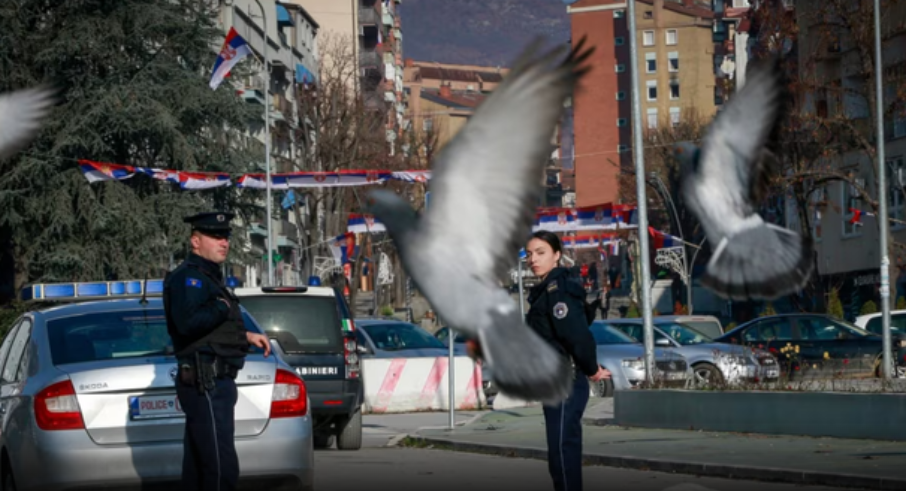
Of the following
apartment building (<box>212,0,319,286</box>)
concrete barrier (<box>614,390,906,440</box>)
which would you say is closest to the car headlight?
concrete barrier (<box>614,390,906,440</box>)

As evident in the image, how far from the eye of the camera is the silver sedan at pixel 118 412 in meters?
11.0

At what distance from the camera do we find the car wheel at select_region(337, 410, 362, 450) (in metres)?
19.7

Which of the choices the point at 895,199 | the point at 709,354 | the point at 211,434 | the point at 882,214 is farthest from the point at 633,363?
the point at 895,199

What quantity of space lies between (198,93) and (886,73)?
1774 cm

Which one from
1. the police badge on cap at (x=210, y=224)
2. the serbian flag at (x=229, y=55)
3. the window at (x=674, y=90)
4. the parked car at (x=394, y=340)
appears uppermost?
the window at (x=674, y=90)

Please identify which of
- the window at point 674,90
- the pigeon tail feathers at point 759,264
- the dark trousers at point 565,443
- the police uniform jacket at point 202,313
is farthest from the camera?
the window at point 674,90

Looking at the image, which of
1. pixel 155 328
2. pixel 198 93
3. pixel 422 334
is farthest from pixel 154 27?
pixel 155 328

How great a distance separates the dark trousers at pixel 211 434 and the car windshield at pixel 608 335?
2009 cm

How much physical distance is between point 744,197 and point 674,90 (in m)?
146

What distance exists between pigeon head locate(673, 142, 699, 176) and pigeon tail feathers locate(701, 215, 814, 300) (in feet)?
1.49

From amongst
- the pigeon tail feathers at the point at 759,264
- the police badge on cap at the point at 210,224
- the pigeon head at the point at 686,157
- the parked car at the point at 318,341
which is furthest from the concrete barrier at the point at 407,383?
the pigeon tail feathers at the point at 759,264

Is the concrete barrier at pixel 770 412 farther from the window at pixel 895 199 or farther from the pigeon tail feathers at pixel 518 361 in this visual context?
the window at pixel 895 199

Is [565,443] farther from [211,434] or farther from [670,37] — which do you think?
[670,37]

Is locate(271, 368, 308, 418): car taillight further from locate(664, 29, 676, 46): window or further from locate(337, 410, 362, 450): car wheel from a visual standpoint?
locate(664, 29, 676, 46): window
